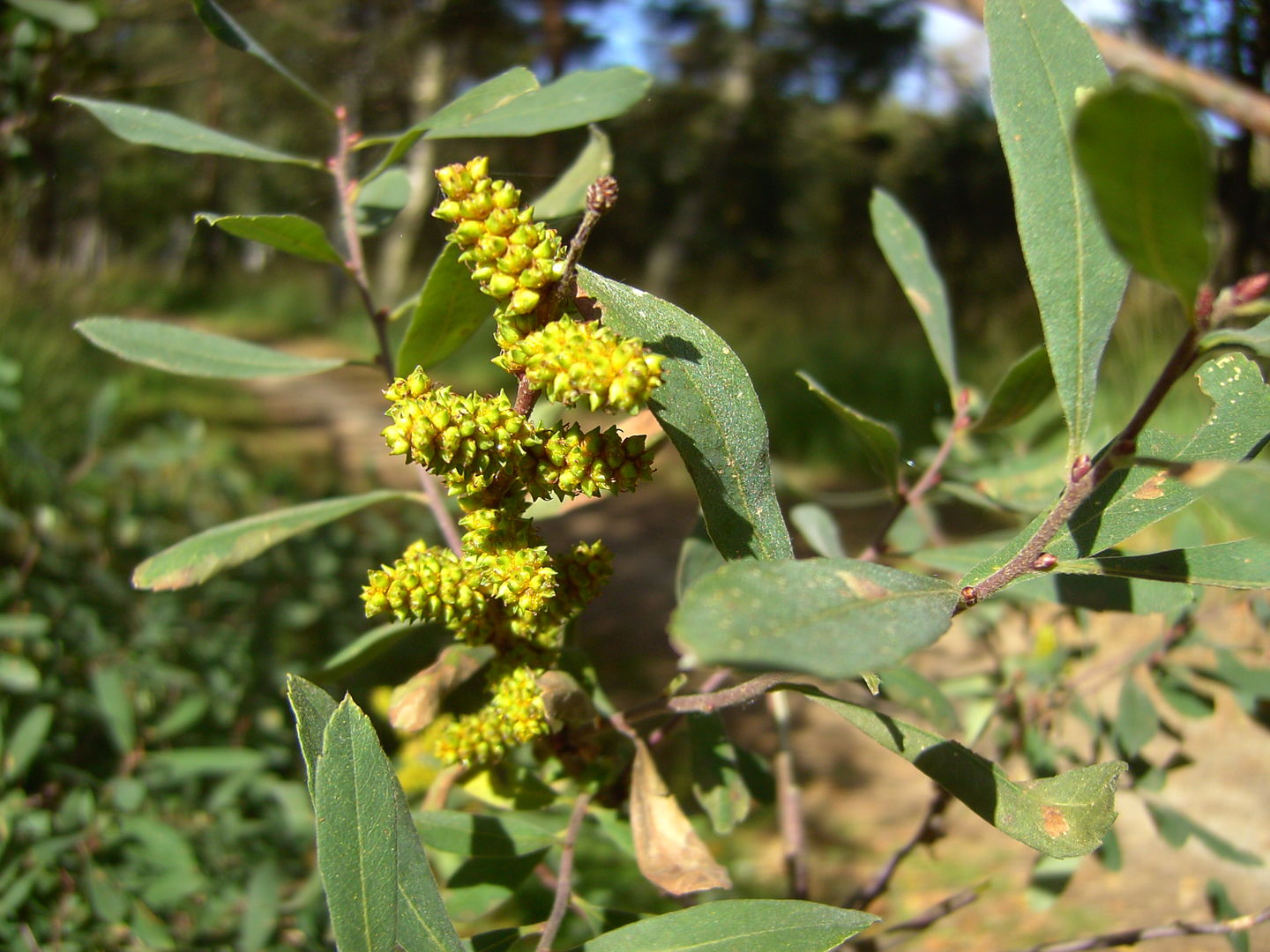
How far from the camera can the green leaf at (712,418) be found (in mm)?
443

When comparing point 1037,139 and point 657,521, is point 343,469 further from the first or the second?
point 1037,139

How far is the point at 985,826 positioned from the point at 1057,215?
93.6 inches

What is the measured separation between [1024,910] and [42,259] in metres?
3.46

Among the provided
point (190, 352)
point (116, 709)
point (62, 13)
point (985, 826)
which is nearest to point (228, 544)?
point (190, 352)

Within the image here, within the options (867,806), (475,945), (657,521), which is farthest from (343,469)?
(475,945)

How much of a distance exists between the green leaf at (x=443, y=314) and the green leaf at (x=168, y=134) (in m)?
0.17

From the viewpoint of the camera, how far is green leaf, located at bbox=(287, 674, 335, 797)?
418 mm

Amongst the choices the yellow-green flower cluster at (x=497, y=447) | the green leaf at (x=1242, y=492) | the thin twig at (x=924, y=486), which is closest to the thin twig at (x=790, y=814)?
the thin twig at (x=924, y=486)

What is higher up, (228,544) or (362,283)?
(362,283)

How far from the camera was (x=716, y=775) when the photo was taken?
0.66 metres

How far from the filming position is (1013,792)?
1.51 feet

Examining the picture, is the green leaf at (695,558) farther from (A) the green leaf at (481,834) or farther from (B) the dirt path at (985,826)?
(B) the dirt path at (985,826)

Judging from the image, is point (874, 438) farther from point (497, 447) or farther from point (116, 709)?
point (116, 709)

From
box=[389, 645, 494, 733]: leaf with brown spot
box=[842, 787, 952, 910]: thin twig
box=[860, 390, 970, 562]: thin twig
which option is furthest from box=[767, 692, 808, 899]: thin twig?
box=[389, 645, 494, 733]: leaf with brown spot
